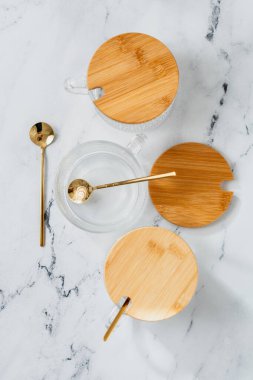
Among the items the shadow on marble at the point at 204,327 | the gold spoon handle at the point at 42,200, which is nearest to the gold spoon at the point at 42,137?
the gold spoon handle at the point at 42,200

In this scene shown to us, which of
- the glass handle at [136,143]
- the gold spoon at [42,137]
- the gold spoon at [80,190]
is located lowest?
the gold spoon at [80,190]

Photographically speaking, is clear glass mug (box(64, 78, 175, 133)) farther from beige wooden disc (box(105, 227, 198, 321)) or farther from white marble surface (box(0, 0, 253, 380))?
beige wooden disc (box(105, 227, 198, 321))

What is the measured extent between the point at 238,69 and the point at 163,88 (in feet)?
0.63

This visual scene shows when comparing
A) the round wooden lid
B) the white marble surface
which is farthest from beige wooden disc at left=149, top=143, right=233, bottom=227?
the round wooden lid

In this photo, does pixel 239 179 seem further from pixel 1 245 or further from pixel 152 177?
pixel 1 245

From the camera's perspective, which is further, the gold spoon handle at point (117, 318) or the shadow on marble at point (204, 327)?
the shadow on marble at point (204, 327)

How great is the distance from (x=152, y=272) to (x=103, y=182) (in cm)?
20

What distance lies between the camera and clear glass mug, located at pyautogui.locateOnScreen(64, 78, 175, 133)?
921mm

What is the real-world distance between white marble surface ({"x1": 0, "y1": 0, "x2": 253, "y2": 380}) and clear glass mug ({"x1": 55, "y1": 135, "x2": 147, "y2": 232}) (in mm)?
27

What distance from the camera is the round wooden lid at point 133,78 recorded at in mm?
895

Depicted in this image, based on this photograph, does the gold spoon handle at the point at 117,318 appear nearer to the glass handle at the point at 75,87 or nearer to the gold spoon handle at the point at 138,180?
the gold spoon handle at the point at 138,180

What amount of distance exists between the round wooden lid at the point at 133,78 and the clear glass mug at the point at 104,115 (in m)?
0.02

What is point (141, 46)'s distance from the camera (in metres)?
0.91

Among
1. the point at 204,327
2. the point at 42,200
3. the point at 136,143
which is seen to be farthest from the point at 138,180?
the point at 204,327
